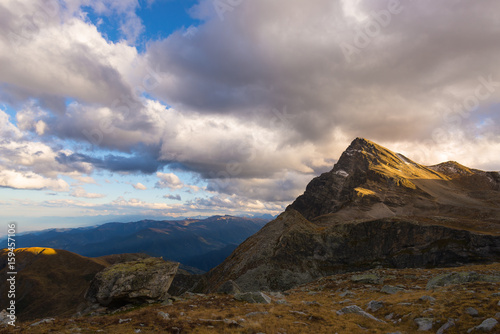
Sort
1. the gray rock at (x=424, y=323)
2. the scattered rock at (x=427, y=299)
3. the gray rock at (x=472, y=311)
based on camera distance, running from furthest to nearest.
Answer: the scattered rock at (x=427, y=299) < the gray rock at (x=424, y=323) < the gray rock at (x=472, y=311)

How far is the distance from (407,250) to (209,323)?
99.1m

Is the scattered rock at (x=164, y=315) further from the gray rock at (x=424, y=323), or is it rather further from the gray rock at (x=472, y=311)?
the gray rock at (x=472, y=311)

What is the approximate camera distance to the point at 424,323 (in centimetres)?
1912

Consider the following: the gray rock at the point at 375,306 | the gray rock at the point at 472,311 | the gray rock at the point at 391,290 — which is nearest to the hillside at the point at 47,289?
the gray rock at the point at 391,290

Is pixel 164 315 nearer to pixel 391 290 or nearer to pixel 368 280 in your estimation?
pixel 391 290

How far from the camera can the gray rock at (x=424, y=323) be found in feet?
61.1

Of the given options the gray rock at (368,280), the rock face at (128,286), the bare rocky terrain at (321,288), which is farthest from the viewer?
the gray rock at (368,280)

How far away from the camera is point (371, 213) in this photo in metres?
184

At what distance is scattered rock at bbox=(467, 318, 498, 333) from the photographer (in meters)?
16.0

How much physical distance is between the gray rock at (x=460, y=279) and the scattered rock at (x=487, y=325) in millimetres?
17517

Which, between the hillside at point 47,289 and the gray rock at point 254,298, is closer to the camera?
the gray rock at point 254,298

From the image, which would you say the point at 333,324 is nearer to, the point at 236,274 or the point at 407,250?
the point at 236,274

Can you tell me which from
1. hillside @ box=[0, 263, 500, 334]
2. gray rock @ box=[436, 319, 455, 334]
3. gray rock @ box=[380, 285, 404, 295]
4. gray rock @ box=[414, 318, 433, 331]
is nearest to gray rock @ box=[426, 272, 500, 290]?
gray rock @ box=[380, 285, 404, 295]

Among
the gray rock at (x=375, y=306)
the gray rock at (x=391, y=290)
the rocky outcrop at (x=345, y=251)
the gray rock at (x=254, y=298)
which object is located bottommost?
the rocky outcrop at (x=345, y=251)
